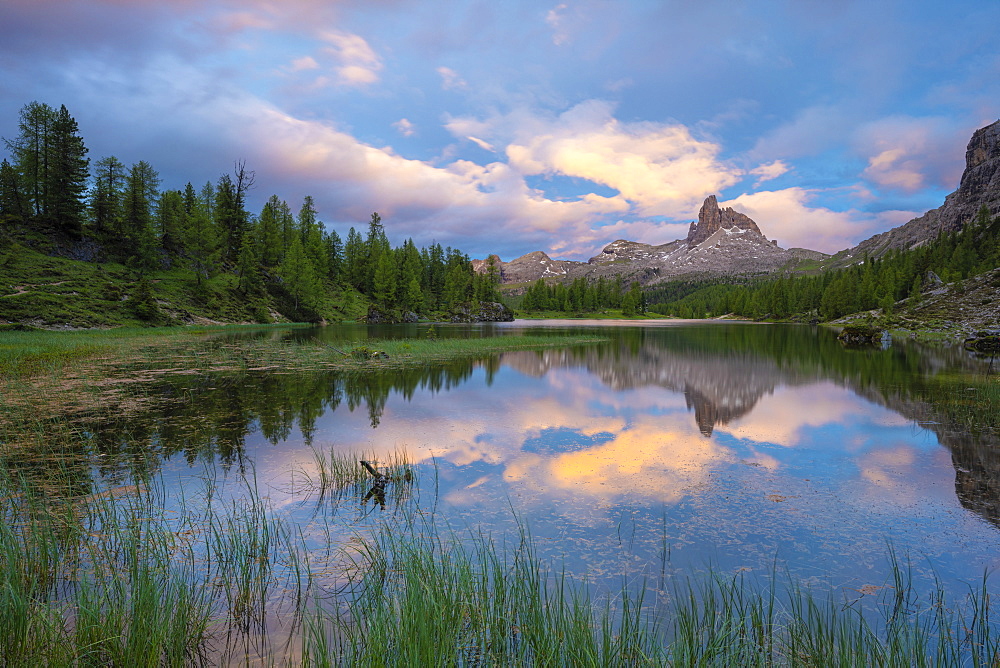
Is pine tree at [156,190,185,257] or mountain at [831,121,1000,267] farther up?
mountain at [831,121,1000,267]

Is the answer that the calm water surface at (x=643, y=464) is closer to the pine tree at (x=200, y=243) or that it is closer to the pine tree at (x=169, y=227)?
the pine tree at (x=200, y=243)

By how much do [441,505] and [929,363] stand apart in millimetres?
40504

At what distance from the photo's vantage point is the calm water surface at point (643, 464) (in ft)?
24.5

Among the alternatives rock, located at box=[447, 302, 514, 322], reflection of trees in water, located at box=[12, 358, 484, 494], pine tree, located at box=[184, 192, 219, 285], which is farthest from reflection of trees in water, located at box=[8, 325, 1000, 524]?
rock, located at box=[447, 302, 514, 322]

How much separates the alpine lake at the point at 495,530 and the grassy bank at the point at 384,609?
40 mm

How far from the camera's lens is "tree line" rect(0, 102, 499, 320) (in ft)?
233

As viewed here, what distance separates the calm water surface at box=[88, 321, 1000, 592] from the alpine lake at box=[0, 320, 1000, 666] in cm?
9

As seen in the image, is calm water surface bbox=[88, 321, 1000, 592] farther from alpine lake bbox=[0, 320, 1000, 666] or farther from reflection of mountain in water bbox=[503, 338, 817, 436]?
reflection of mountain in water bbox=[503, 338, 817, 436]

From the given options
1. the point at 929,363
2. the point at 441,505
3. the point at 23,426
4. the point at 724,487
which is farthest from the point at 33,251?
the point at 929,363

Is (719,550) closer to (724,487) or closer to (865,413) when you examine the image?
(724,487)

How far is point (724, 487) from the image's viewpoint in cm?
1045

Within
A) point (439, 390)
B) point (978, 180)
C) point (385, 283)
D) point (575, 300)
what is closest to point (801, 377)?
point (439, 390)

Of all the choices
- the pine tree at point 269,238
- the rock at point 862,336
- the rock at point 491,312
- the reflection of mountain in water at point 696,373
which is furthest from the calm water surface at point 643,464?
the rock at point 491,312

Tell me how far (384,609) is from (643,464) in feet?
28.3
